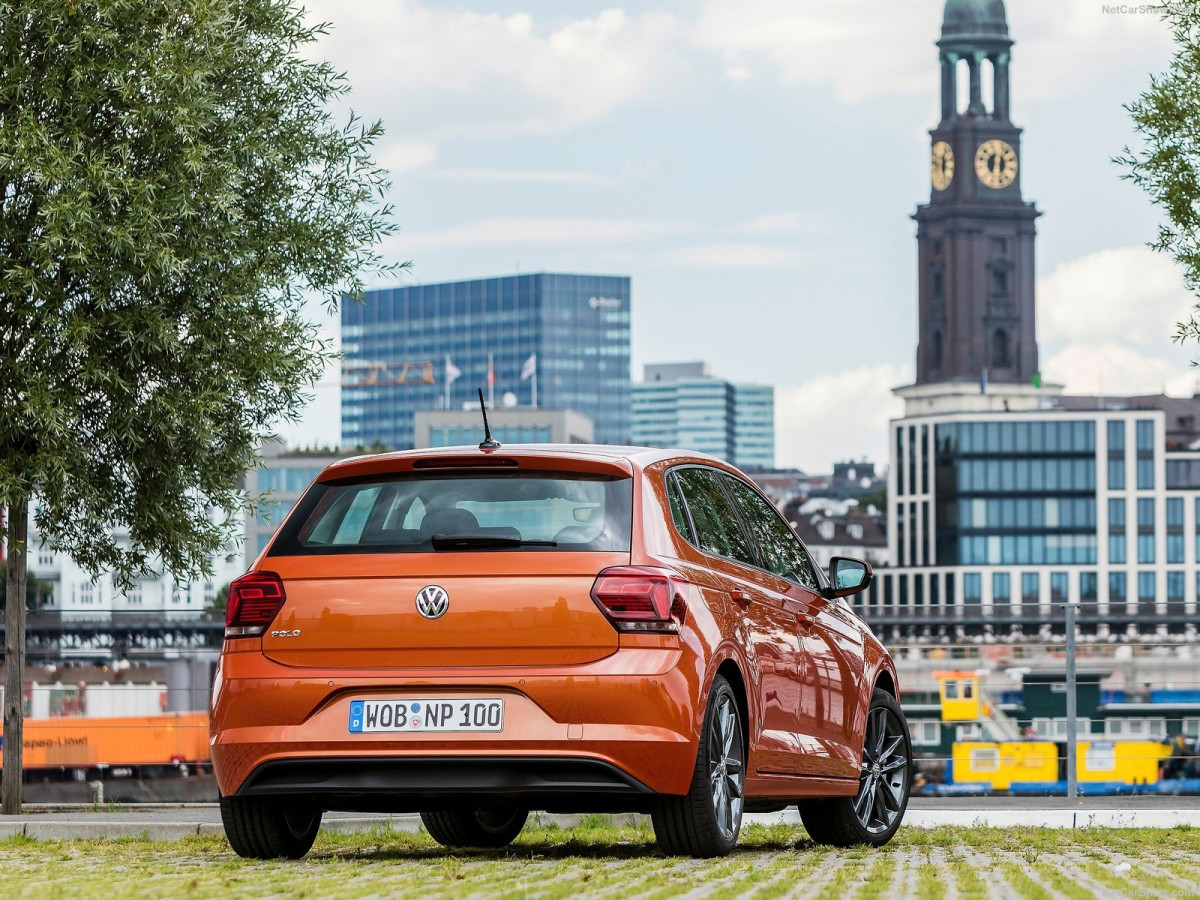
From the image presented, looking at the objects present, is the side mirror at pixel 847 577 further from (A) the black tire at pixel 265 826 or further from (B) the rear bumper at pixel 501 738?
(A) the black tire at pixel 265 826

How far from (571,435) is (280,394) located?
17506cm

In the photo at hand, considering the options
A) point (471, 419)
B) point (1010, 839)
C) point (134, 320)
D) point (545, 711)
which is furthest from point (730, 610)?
point (471, 419)

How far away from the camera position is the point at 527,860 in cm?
842

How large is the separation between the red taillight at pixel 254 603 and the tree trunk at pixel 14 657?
22.7ft

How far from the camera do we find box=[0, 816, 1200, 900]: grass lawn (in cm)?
692

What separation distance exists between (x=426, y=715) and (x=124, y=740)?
12925 mm

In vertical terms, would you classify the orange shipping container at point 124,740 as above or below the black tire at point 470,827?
below

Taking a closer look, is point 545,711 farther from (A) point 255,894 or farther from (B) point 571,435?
(B) point 571,435

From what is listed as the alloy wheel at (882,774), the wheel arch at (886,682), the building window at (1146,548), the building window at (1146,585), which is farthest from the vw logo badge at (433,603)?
the building window at (1146,548)

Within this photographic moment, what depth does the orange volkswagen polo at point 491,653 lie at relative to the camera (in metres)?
7.64

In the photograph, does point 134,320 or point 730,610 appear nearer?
point 730,610

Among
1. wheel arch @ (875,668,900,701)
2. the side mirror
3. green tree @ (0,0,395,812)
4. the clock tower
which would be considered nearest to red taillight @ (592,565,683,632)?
the side mirror

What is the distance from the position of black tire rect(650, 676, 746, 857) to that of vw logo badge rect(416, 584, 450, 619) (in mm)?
1047

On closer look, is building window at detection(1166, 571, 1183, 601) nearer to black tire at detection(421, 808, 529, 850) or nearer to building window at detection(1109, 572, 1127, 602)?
building window at detection(1109, 572, 1127, 602)
